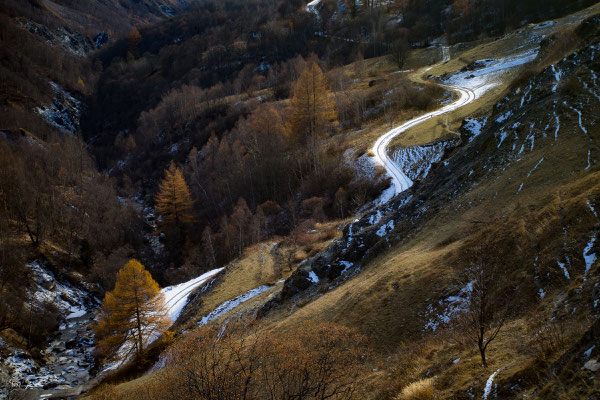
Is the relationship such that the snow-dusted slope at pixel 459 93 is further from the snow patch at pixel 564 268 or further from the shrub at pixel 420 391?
the shrub at pixel 420 391

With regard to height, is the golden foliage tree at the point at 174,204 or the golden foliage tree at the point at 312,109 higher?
the golden foliage tree at the point at 312,109

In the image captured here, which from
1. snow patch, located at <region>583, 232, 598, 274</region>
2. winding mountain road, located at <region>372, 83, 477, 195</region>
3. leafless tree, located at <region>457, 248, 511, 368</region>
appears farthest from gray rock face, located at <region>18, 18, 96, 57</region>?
snow patch, located at <region>583, 232, 598, 274</region>

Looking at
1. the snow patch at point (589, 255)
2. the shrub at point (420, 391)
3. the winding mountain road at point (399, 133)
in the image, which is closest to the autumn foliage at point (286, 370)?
the shrub at point (420, 391)

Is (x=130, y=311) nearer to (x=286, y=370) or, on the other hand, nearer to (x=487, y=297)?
(x=286, y=370)

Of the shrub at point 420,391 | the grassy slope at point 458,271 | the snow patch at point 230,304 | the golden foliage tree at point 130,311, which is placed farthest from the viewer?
the snow patch at point 230,304

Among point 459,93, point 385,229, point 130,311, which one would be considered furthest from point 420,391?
point 459,93

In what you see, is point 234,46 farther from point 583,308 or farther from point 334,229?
point 583,308

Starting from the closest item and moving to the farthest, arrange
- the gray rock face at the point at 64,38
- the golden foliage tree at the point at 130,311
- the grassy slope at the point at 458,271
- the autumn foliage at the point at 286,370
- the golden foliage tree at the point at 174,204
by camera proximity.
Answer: the grassy slope at the point at 458,271 → the autumn foliage at the point at 286,370 → the golden foliage tree at the point at 130,311 → the golden foliage tree at the point at 174,204 → the gray rock face at the point at 64,38
